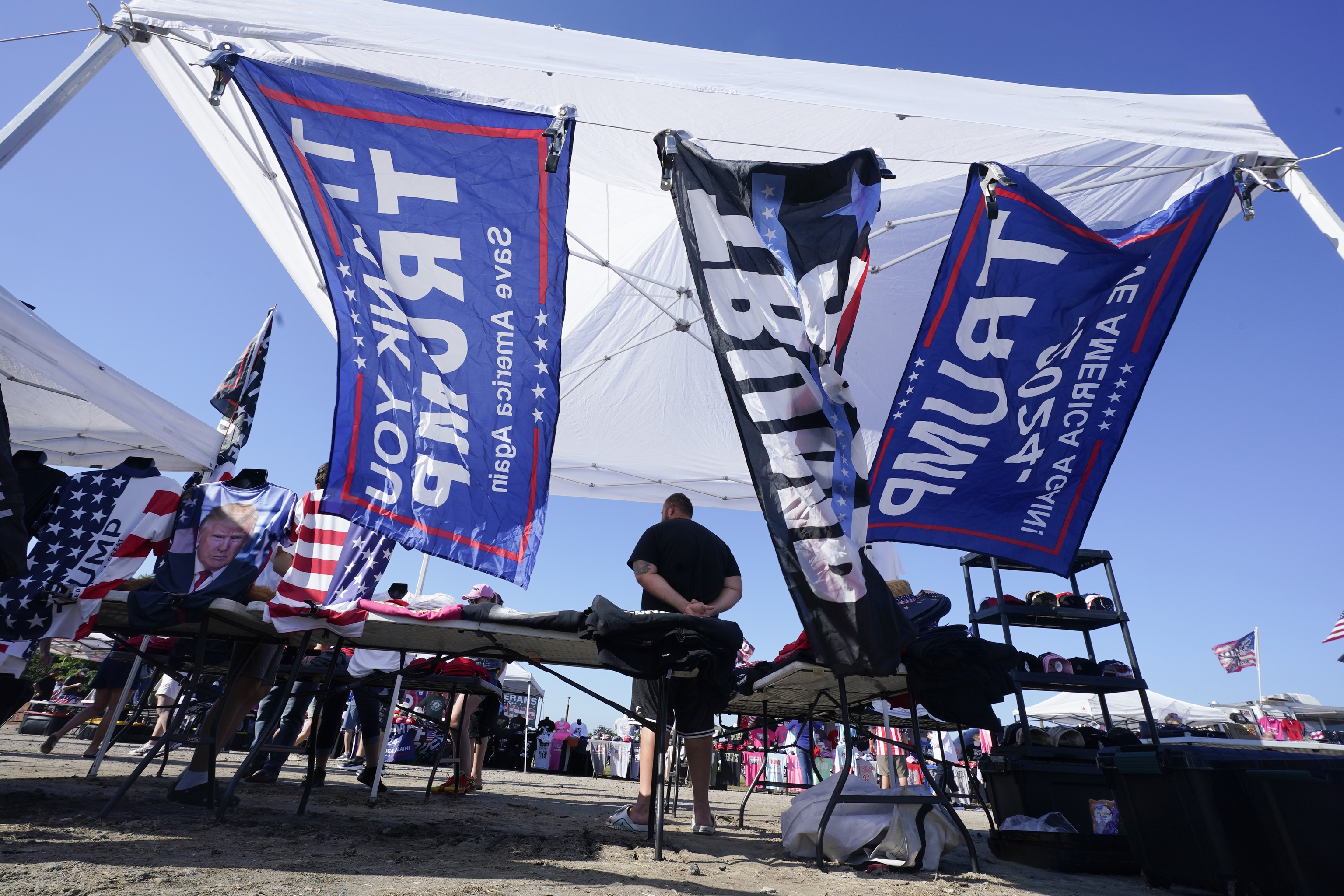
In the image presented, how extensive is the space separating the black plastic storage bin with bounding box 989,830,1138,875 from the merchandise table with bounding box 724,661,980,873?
1.40 feet

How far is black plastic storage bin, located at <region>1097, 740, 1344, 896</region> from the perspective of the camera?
8.30 ft

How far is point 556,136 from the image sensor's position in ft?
11.8

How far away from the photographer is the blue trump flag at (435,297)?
338cm

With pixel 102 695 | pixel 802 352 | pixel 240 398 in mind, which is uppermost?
pixel 240 398

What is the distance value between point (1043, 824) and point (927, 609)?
124 cm

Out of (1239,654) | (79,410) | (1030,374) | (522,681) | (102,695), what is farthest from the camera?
(1239,654)

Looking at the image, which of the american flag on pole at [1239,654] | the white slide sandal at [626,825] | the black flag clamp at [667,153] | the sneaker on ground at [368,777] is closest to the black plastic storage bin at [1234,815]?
the white slide sandal at [626,825]

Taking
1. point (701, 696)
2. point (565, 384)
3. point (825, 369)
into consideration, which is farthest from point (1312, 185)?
point (565, 384)

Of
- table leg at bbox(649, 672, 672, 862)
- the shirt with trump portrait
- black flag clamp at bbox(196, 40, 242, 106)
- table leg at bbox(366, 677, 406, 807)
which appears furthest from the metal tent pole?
table leg at bbox(649, 672, 672, 862)

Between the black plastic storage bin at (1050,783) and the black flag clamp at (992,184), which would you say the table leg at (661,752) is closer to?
the black plastic storage bin at (1050,783)

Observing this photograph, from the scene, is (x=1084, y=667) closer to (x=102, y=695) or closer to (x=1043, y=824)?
(x=1043, y=824)

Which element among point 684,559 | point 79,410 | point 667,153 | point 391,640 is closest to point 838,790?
point 684,559

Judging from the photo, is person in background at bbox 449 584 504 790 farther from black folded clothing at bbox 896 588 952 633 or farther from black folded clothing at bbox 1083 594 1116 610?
black folded clothing at bbox 1083 594 1116 610

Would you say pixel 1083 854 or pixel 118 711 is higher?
pixel 118 711
